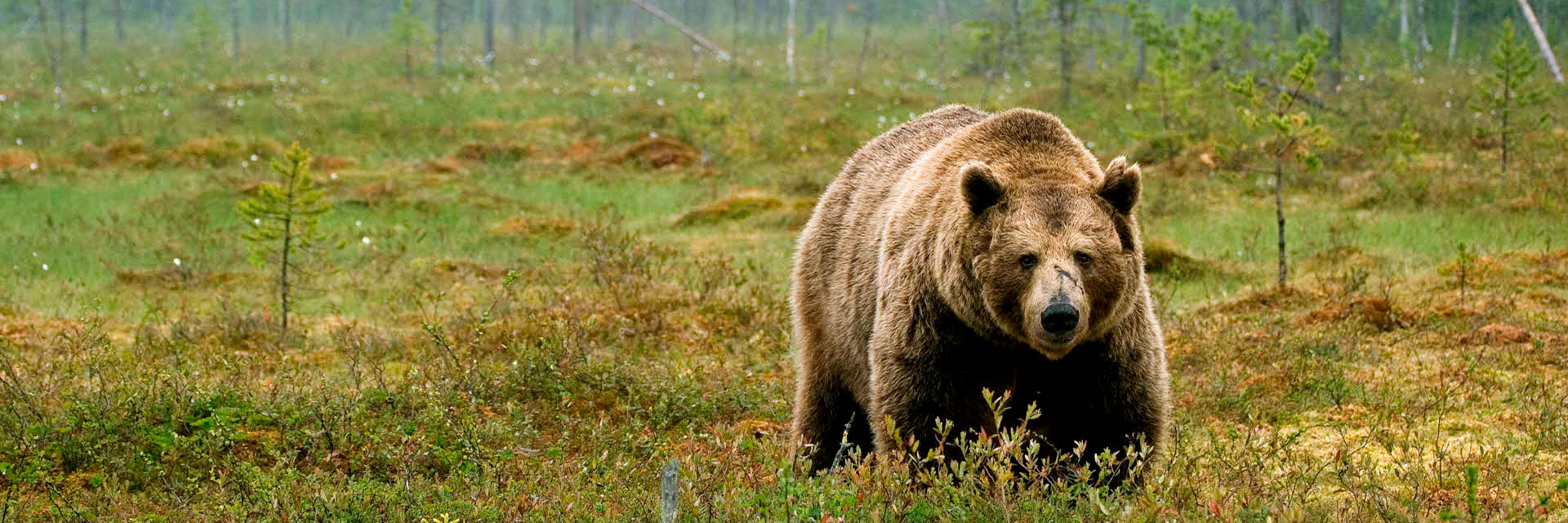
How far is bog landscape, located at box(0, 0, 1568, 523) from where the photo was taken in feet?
17.8

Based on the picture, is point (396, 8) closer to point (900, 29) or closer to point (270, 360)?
point (900, 29)

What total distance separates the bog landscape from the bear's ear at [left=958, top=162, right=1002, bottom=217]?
3.04ft

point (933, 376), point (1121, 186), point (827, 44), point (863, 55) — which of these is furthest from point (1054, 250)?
point (827, 44)

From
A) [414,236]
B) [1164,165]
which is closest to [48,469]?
[414,236]

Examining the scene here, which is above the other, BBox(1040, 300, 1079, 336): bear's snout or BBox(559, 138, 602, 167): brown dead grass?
BBox(1040, 300, 1079, 336): bear's snout

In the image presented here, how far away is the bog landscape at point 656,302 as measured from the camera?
5.42 m

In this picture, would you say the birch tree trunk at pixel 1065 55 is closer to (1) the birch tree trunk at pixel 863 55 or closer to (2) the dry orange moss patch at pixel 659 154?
(1) the birch tree trunk at pixel 863 55

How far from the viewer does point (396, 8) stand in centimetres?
7756

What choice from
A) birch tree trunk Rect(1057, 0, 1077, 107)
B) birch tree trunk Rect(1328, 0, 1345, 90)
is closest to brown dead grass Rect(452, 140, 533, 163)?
birch tree trunk Rect(1057, 0, 1077, 107)

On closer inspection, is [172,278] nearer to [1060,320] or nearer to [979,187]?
[979,187]

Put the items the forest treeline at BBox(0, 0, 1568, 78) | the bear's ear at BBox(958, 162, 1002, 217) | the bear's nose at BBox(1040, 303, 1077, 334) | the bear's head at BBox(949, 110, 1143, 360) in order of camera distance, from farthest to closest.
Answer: the forest treeline at BBox(0, 0, 1568, 78), the bear's ear at BBox(958, 162, 1002, 217), the bear's head at BBox(949, 110, 1143, 360), the bear's nose at BBox(1040, 303, 1077, 334)

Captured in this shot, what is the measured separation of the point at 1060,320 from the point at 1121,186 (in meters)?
0.81

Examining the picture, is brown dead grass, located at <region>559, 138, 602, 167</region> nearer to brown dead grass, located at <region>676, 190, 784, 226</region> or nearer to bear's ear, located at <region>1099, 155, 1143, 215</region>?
brown dead grass, located at <region>676, 190, 784, 226</region>

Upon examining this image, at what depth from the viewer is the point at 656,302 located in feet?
35.4
